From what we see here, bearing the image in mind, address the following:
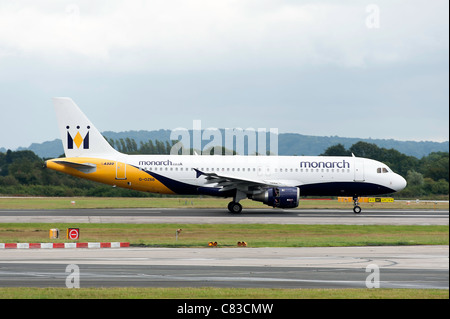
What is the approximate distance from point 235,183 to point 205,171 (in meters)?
2.79

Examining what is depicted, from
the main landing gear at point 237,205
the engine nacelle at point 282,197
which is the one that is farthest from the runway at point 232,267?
the main landing gear at point 237,205

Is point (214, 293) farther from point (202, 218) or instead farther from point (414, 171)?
point (414, 171)

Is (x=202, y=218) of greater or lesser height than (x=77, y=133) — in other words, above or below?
below

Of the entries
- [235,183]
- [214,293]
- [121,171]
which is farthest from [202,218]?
[214,293]

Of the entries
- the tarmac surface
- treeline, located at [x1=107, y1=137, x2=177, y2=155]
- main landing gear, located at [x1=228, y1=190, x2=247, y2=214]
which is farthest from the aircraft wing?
treeline, located at [x1=107, y1=137, x2=177, y2=155]

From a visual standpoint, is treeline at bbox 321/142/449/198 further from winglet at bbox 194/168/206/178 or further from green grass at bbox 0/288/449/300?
green grass at bbox 0/288/449/300

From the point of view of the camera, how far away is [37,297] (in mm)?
14641

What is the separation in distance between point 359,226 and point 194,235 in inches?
411

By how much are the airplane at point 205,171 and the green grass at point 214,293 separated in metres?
27.4

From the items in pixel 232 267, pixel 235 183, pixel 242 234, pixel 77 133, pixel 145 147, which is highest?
pixel 77 133

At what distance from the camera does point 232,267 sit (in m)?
20.6

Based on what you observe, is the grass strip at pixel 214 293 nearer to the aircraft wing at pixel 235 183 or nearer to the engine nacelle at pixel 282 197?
the engine nacelle at pixel 282 197

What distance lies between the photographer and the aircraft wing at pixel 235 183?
140ft
